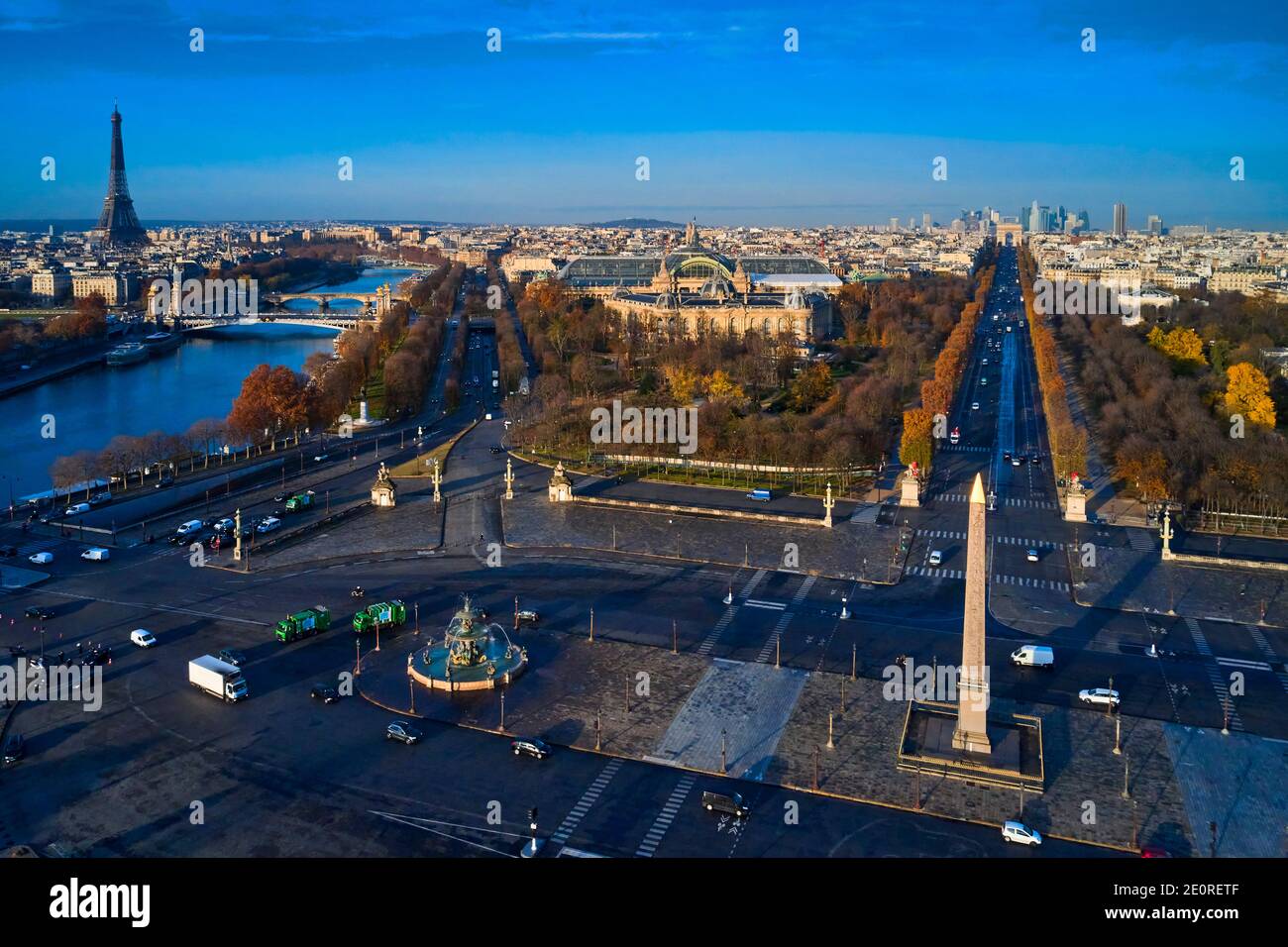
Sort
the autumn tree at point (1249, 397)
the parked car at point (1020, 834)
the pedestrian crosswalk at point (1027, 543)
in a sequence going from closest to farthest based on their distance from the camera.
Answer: the parked car at point (1020, 834)
the pedestrian crosswalk at point (1027, 543)
the autumn tree at point (1249, 397)

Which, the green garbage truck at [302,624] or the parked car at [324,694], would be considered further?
the green garbage truck at [302,624]

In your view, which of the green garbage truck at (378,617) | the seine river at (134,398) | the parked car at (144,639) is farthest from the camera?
the seine river at (134,398)

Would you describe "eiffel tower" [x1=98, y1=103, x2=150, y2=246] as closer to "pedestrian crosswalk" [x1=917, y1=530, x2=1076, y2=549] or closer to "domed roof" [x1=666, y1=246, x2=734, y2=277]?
"domed roof" [x1=666, y1=246, x2=734, y2=277]

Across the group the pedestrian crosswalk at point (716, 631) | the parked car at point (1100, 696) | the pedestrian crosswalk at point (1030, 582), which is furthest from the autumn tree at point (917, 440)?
the parked car at point (1100, 696)

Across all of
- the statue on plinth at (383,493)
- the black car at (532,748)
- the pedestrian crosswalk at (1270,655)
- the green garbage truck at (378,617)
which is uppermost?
the statue on plinth at (383,493)

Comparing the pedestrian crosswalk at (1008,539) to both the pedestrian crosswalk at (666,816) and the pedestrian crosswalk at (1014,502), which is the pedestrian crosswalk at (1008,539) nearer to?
the pedestrian crosswalk at (1014,502)

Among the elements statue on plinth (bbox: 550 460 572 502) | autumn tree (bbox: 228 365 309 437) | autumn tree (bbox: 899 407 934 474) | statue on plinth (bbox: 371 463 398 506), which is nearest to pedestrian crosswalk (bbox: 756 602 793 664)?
statue on plinth (bbox: 550 460 572 502)
